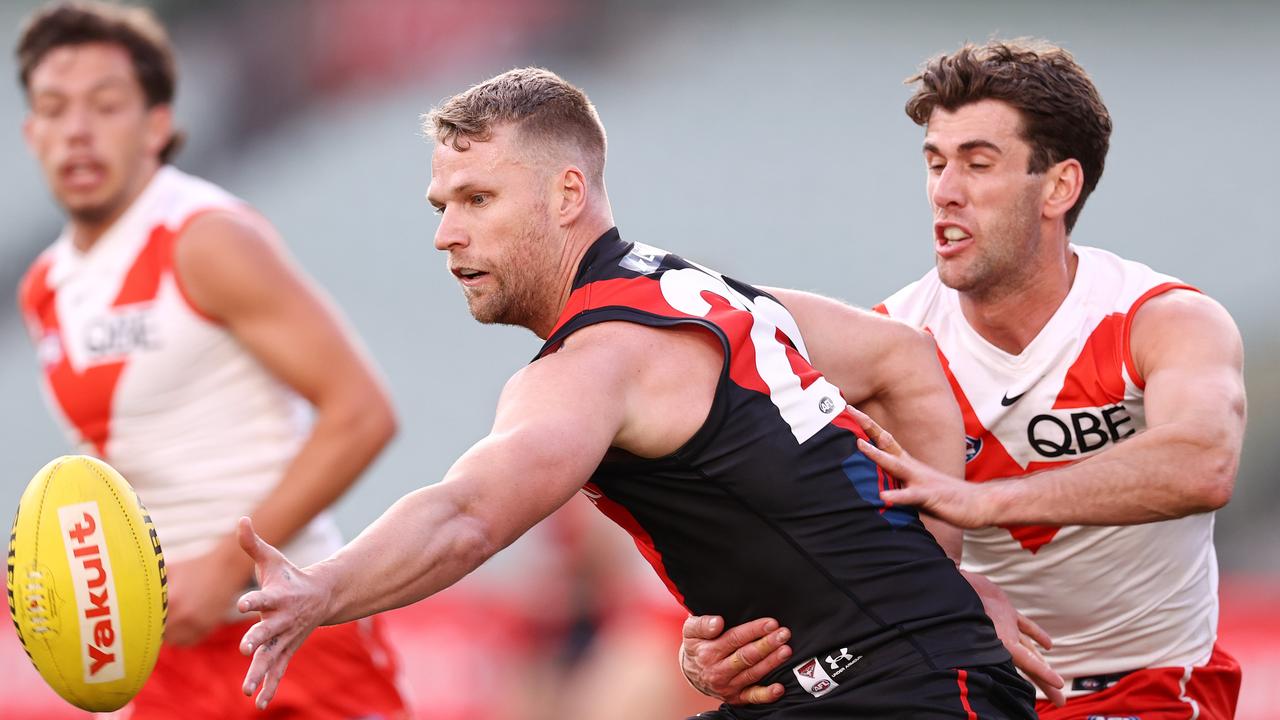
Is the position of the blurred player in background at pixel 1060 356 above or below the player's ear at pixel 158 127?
below

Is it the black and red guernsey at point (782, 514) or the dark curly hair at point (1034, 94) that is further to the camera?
the dark curly hair at point (1034, 94)

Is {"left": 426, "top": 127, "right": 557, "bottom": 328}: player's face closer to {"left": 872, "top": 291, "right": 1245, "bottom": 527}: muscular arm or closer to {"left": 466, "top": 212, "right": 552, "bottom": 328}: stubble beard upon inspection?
{"left": 466, "top": 212, "right": 552, "bottom": 328}: stubble beard

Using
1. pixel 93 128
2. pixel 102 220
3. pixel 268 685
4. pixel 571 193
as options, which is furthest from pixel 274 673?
pixel 93 128

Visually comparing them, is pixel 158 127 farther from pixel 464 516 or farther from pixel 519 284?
pixel 464 516

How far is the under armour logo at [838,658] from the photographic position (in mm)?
3236

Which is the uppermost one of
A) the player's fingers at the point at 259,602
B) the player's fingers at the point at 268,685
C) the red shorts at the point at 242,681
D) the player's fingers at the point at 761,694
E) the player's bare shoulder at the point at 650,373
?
the player's bare shoulder at the point at 650,373

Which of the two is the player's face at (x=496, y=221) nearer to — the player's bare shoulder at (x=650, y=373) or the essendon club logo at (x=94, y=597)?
the player's bare shoulder at (x=650, y=373)

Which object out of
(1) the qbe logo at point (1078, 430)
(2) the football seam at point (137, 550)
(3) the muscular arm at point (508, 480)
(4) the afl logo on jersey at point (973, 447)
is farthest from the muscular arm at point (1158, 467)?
(2) the football seam at point (137, 550)

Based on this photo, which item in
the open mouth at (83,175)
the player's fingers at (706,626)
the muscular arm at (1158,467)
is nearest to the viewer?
the player's fingers at (706,626)

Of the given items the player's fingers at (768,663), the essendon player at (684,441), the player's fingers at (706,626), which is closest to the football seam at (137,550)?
the essendon player at (684,441)

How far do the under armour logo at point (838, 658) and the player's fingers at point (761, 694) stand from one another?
0.14 m

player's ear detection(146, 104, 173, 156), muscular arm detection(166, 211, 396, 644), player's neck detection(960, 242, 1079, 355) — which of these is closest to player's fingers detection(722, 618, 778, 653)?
player's neck detection(960, 242, 1079, 355)

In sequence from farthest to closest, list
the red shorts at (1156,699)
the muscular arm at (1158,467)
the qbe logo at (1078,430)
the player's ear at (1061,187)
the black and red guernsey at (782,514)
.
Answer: the player's ear at (1061,187), the red shorts at (1156,699), the qbe logo at (1078,430), the muscular arm at (1158,467), the black and red guernsey at (782,514)

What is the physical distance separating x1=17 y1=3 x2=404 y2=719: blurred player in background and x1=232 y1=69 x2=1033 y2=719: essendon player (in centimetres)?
128
